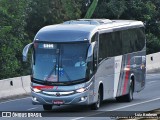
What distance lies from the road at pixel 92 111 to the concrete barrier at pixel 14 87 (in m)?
1.07

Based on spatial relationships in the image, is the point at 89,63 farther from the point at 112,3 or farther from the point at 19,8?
the point at 112,3

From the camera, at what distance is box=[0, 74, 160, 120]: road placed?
2352cm

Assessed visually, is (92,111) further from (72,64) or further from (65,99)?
(72,64)

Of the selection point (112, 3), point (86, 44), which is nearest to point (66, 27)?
point (86, 44)

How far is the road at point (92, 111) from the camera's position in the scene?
77.2 ft

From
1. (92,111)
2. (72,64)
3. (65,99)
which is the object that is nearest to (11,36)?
(92,111)

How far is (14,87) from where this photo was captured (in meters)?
34.4

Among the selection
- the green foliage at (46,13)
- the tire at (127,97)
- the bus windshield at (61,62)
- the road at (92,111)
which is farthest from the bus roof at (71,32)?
the green foliage at (46,13)

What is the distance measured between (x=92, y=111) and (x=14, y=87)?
988cm

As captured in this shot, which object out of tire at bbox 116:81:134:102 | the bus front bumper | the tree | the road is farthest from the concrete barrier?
the bus front bumper

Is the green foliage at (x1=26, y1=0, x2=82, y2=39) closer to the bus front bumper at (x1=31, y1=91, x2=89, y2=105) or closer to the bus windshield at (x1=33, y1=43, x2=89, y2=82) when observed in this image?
the bus windshield at (x1=33, y1=43, x2=89, y2=82)

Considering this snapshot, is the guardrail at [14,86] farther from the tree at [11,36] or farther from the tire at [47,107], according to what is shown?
the tire at [47,107]

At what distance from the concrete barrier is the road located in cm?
107

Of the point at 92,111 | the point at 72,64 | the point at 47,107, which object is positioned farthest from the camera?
the point at 47,107
